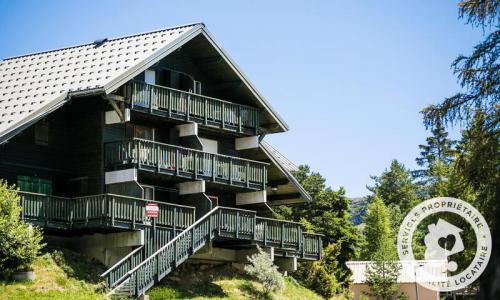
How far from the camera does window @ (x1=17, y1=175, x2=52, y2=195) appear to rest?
3281 centimetres

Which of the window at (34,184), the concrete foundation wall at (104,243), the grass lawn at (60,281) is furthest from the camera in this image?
the window at (34,184)

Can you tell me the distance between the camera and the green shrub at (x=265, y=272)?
35.0m

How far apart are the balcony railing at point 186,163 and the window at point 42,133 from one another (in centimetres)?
255

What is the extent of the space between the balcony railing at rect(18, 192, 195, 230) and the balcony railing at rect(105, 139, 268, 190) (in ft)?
6.32

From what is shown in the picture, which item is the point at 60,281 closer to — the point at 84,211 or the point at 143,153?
the point at 84,211

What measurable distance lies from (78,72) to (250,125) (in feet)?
28.0

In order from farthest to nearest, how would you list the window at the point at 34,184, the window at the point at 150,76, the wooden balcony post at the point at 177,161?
1. the window at the point at 150,76
2. the wooden balcony post at the point at 177,161
3. the window at the point at 34,184

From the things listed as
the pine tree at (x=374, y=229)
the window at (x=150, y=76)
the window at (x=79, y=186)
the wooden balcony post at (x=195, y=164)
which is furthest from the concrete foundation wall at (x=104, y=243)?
the pine tree at (x=374, y=229)

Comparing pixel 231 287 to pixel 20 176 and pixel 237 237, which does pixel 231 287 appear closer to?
pixel 237 237

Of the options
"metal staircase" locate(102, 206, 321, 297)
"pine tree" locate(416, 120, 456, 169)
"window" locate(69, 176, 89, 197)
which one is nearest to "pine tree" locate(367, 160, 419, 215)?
"pine tree" locate(416, 120, 456, 169)

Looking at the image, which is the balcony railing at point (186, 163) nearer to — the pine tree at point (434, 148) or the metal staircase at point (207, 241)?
the metal staircase at point (207, 241)

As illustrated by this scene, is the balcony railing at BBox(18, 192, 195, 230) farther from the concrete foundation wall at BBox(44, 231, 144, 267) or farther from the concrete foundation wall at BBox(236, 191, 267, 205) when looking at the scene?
the concrete foundation wall at BBox(236, 191, 267, 205)

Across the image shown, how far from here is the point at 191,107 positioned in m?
36.6

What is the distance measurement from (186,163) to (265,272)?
5503 mm
